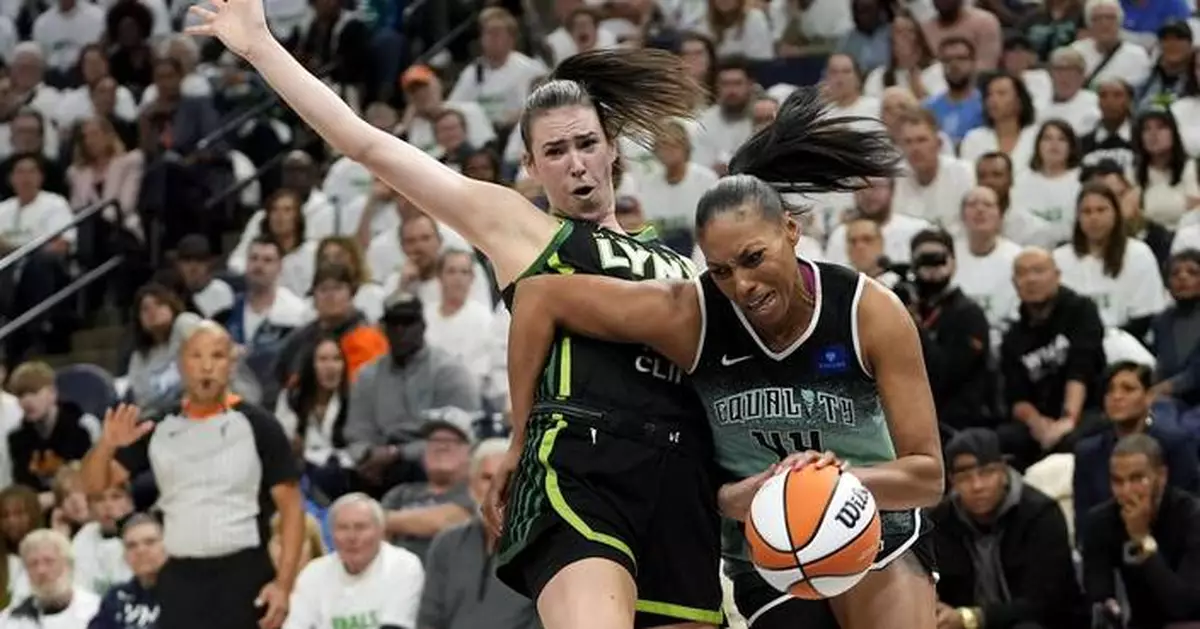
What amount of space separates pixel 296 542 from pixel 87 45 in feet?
26.3

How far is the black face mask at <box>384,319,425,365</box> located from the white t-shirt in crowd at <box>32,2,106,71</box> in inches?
274

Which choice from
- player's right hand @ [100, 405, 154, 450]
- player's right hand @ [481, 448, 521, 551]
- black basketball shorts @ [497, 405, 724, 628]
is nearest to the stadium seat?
player's right hand @ [100, 405, 154, 450]

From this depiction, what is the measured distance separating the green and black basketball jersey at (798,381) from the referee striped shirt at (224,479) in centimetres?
428

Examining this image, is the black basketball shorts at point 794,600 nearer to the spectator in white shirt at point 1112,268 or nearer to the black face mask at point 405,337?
the spectator in white shirt at point 1112,268

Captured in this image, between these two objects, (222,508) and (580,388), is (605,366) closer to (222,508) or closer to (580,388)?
(580,388)

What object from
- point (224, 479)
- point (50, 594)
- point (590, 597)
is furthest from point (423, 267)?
point (590, 597)

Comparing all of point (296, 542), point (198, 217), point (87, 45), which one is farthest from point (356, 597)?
point (87, 45)

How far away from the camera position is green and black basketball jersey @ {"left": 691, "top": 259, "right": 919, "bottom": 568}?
5.41m

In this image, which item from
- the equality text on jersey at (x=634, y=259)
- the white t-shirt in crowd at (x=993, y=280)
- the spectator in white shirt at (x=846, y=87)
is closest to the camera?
the equality text on jersey at (x=634, y=259)

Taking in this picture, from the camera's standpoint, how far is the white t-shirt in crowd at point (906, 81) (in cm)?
1357

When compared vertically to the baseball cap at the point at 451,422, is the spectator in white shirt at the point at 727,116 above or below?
above

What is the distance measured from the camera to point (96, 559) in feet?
36.0

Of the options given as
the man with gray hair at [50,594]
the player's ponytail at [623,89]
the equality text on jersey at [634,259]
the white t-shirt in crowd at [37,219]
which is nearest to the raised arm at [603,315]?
→ the equality text on jersey at [634,259]

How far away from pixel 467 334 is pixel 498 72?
12.2ft
